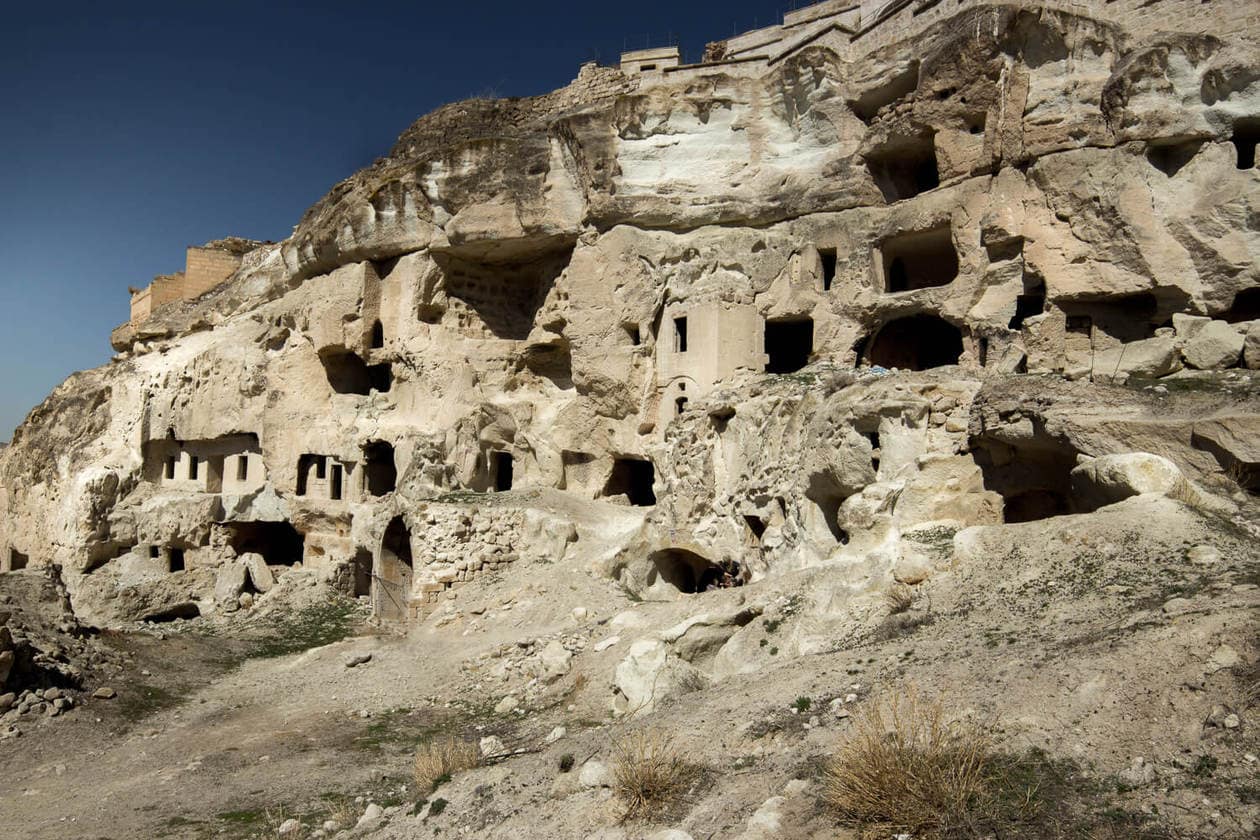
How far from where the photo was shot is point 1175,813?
14.1 feet

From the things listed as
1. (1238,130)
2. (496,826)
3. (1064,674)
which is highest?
(1238,130)

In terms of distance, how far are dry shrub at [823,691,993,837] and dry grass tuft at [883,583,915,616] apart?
8.90ft

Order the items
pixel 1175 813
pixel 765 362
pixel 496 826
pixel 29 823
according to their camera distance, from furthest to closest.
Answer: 1. pixel 765 362
2. pixel 29 823
3. pixel 496 826
4. pixel 1175 813

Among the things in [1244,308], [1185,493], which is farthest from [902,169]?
[1185,493]

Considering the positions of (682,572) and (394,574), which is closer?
(682,572)

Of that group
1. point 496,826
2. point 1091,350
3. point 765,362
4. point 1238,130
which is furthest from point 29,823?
point 1238,130

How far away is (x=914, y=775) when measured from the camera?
4.71m

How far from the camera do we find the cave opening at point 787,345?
68.2ft

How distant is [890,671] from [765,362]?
42.4 ft

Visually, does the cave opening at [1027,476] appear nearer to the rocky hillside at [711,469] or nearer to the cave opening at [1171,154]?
the rocky hillside at [711,469]

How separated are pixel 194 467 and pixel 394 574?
979 centimetres

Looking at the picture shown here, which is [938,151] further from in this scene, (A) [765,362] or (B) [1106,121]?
(A) [765,362]

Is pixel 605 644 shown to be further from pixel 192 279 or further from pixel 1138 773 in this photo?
pixel 192 279

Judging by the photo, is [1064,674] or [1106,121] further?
[1106,121]
